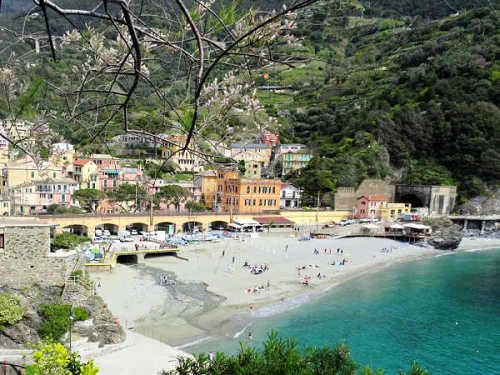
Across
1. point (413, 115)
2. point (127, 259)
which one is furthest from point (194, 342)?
Result: point (413, 115)

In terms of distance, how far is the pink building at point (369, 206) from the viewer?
144ft

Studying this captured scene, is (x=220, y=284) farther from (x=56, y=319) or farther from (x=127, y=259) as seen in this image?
(x=56, y=319)

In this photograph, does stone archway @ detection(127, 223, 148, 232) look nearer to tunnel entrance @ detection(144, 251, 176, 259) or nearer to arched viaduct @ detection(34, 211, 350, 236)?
arched viaduct @ detection(34, 211, 350, 236)

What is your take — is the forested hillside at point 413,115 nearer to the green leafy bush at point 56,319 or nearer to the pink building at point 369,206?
the pink building at point 369,206

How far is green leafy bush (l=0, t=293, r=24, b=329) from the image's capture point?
1094 centimetres

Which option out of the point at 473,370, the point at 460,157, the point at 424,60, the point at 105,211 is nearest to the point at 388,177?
the point at 460,157

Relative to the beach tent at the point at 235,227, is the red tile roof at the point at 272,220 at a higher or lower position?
higher

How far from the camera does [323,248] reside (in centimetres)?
3344

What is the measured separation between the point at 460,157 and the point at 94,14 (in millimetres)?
60405

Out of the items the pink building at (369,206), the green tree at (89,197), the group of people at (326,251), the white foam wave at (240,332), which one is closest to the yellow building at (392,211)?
the pink building at (369,206)

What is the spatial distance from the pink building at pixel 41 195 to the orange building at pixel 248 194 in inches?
566

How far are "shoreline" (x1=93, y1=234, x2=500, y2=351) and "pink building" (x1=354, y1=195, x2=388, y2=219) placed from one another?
11253 millimetres

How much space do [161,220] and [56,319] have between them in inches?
916

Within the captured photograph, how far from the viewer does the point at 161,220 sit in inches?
1374
